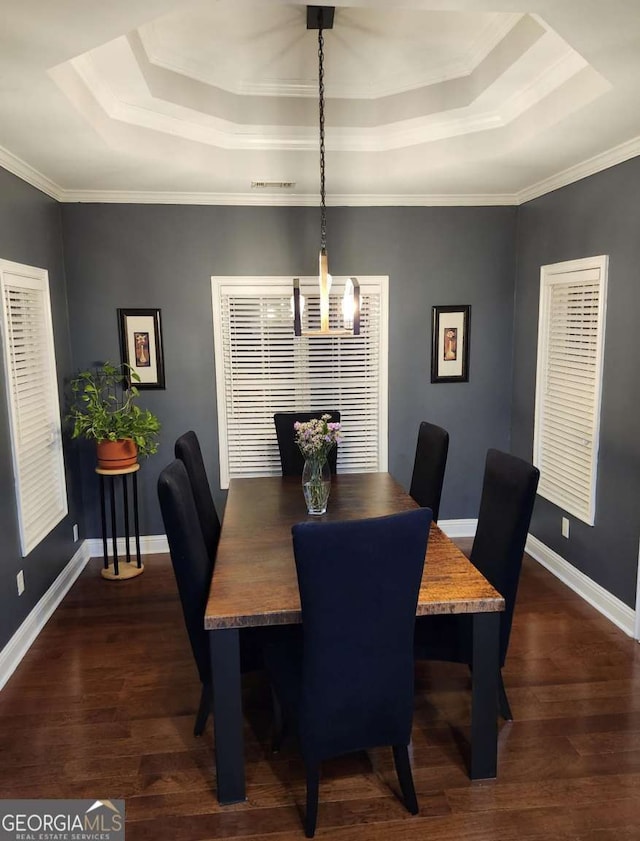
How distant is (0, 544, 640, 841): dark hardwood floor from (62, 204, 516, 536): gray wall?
162 centimetres

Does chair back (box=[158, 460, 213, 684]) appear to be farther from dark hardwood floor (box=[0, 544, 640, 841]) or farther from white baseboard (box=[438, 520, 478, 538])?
white baseboard (box=[438, 520, 478, 538])

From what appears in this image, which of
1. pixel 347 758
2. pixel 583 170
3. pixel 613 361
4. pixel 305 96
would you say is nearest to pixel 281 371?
pixel 305 96

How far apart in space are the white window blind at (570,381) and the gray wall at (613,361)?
7 centimetres

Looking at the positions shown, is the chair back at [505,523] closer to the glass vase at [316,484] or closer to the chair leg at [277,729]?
the glass vase at [316,484]

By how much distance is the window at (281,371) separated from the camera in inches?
168

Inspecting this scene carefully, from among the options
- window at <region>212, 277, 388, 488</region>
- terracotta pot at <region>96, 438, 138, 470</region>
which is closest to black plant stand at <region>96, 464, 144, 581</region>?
terracotta pot at <region>96, 438, 138, 470</region>

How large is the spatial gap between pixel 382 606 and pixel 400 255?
318cm

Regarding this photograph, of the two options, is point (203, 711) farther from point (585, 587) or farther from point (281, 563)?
point (585, 587)

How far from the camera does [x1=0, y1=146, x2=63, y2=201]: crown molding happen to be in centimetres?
305

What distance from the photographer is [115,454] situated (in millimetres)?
3826

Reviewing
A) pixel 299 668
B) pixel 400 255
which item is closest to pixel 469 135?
pixel 400 255

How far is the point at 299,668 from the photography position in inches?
82.0

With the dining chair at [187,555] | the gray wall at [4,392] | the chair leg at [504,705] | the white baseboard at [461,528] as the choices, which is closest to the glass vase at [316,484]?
the dining chair at [187,555]

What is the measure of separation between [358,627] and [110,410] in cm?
306
